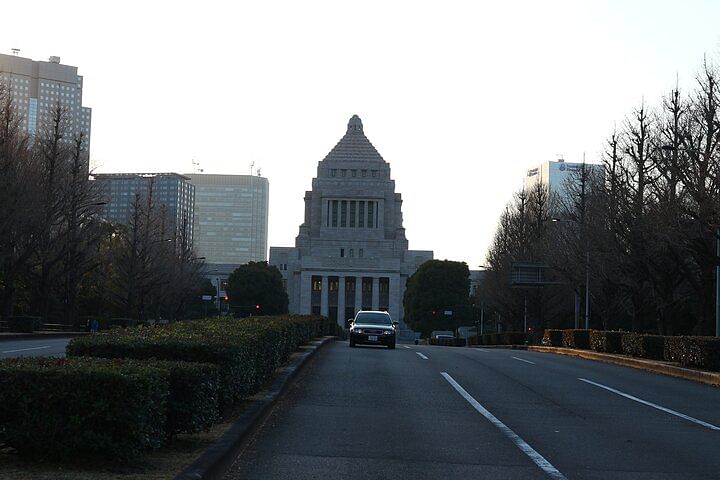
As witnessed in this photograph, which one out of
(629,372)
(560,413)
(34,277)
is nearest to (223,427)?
(560,413)

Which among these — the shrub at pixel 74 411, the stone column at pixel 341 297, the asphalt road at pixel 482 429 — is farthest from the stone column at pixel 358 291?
the shrub at pixel 74 411

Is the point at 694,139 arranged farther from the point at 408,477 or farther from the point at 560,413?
the point at 408,477

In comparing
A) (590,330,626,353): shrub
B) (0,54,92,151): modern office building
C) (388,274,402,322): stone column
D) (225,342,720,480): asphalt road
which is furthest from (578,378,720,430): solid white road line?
(0,54,92,151): modern office building

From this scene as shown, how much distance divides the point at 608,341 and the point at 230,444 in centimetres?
2740

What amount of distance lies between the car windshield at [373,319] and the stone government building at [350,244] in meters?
91.6

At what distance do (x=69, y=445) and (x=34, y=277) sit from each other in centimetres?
4975

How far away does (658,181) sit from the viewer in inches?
1491

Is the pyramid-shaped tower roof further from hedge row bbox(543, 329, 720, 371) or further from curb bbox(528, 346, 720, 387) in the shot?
curb bbox(528, 346, 720, 387)

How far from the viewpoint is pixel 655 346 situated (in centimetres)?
2877

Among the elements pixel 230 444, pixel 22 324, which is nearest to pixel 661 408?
pixel 230 444

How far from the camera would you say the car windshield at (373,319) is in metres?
36.5

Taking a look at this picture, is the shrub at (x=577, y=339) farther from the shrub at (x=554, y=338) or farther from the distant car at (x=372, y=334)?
the distant car at (x=372, y=334)

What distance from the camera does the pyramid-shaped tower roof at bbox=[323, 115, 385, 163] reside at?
14262 cm

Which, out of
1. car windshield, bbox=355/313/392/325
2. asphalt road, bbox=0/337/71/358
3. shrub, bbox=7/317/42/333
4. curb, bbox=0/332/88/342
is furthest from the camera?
shrub, bbox=7/317/42/333
